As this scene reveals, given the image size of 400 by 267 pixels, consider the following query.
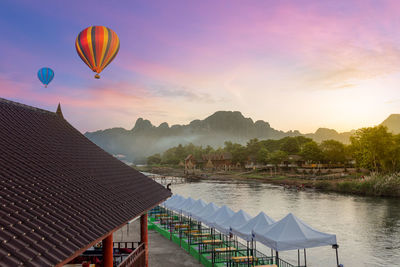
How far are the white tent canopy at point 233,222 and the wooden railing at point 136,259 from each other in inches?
359

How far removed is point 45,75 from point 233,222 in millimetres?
20645

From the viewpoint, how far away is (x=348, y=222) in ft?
129

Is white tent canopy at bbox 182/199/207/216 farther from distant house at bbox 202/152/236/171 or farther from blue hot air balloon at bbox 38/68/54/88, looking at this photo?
distant house at bbox 202/152/236/171

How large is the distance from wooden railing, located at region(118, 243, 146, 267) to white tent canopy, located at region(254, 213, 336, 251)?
698 centimetres

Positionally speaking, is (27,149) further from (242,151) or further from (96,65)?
(242,151)

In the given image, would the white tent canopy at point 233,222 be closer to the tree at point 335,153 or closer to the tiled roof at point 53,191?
the tiled roof at point 53,191

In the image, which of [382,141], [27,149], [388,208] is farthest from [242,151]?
[27,149]

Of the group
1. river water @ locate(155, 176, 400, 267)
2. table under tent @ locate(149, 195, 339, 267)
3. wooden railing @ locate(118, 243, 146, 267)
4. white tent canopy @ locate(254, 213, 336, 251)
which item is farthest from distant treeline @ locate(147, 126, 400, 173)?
wooden railing @ locate(118, 243, 146, 267)

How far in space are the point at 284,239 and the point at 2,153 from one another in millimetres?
12339

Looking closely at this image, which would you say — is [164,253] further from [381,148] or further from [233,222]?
[381,148]

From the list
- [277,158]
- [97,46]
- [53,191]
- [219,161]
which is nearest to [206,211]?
[97,46]

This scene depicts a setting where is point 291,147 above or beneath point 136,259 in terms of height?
above

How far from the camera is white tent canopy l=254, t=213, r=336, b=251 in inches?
572

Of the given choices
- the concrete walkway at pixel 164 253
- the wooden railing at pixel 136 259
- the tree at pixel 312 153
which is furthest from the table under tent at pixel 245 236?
the tree at pixel 312 153
